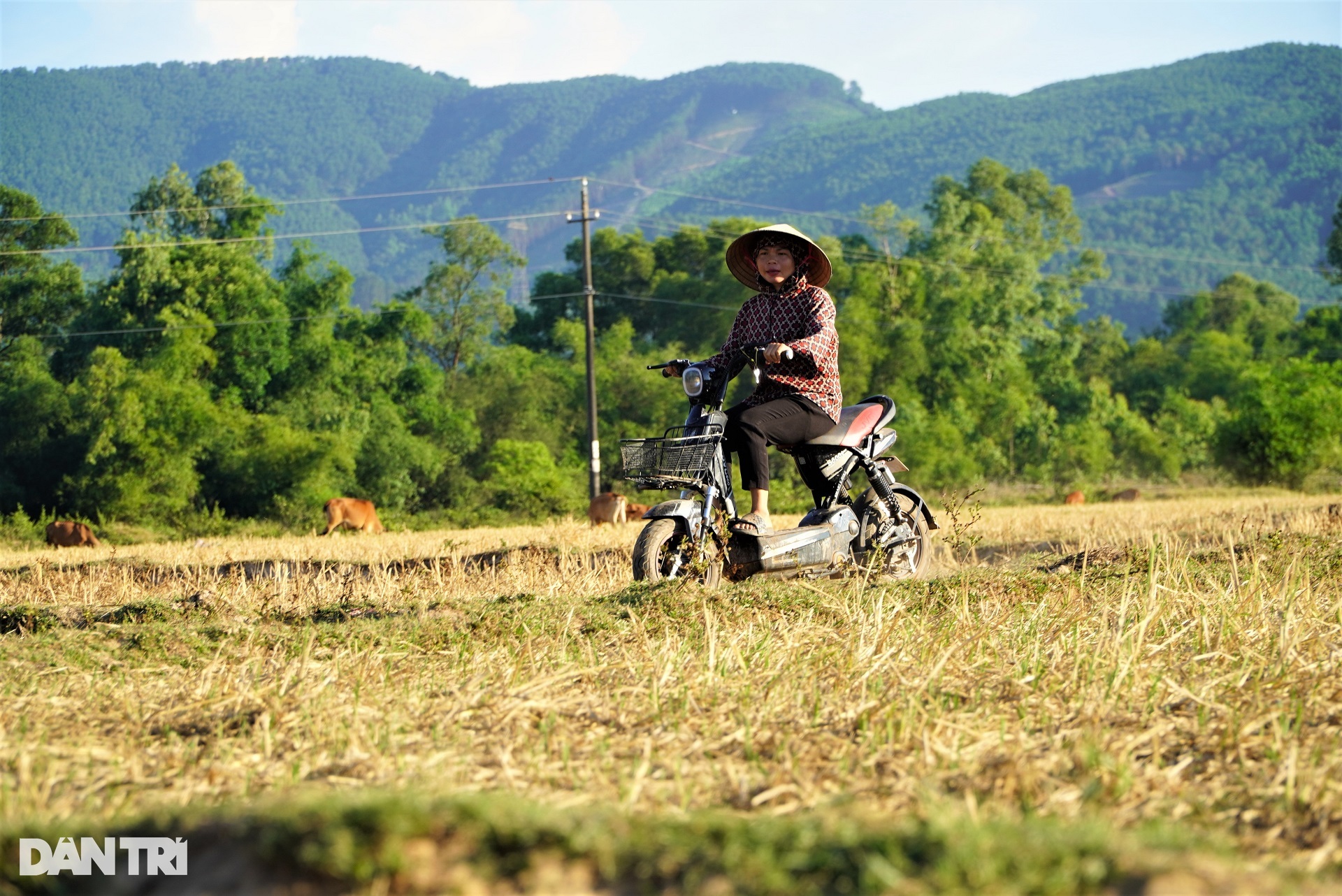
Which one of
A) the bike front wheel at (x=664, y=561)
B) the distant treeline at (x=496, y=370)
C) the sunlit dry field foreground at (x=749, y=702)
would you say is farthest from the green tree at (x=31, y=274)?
the bike front wheel at (x=664, y=561)

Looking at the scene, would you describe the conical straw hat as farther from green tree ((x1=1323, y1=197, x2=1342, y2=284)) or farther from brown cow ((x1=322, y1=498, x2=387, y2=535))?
green tree ((x1=1323, y1=197, x2=1342, y2=284))

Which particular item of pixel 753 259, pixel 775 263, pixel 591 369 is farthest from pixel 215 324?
pixel 775 263

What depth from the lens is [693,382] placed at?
693cm

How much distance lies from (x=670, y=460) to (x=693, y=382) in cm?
46

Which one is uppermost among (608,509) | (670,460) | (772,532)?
(670,460)

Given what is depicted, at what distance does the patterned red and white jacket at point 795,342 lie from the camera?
722cm

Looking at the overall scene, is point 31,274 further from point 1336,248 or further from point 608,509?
point 1336,248

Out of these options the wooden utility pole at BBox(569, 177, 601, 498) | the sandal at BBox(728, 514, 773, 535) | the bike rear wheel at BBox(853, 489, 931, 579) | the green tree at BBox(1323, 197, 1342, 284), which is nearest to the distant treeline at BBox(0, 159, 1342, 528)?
the green tree at BBox(1323, 197, 1342, 284)

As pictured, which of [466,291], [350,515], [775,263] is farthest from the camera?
[466,291]

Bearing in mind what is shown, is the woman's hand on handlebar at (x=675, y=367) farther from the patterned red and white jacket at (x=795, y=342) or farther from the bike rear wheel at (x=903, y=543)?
the bike rear wheel at (x=903, y=543)

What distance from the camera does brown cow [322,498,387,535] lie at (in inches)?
827

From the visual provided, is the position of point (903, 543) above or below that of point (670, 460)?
below

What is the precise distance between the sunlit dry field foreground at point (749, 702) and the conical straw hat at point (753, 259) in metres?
1.99

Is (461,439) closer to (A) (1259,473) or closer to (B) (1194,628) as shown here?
(A) (1259,473)
